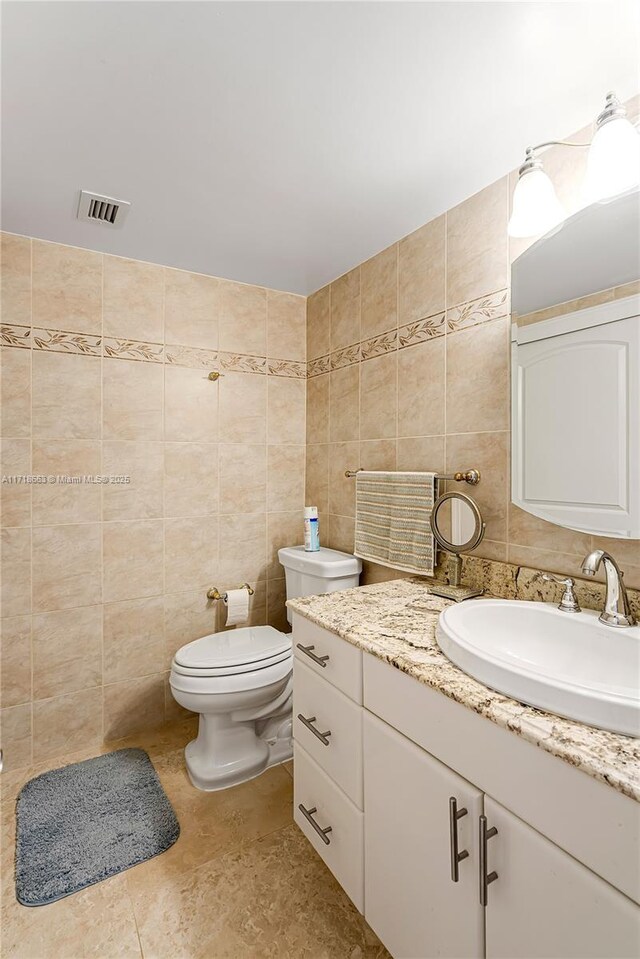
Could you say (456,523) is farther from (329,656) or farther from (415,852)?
(415,852)

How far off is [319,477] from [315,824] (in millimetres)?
1477

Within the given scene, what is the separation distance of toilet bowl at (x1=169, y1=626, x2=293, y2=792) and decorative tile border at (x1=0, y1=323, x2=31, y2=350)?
4.60 feet

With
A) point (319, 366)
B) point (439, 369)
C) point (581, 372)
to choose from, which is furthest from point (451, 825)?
point (319, 366)

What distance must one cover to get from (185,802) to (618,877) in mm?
1549

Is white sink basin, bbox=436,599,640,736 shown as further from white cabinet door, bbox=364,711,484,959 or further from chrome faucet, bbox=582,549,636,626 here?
white cabinet door, bbox=364,711,484,959

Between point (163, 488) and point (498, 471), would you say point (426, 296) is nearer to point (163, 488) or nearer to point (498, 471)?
point (498, 471)

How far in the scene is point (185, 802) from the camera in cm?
169

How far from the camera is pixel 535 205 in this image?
1.22 metres

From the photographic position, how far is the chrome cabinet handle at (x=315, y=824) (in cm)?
125

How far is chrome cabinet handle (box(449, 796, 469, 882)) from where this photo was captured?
0.83 meters

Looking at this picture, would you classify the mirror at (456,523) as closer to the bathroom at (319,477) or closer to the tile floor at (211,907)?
the bathroom at (319,477)

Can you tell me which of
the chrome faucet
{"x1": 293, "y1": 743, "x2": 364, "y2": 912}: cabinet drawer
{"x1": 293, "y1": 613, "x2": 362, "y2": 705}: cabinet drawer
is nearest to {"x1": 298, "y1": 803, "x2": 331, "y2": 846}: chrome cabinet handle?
{"x1": 293, "y1": 743, "x2": 364, "y2": 912}: cabinet drawer

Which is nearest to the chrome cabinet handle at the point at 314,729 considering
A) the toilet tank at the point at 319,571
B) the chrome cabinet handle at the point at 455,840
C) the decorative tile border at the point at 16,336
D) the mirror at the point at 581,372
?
the chrome cabinet handle at the point at 455,840

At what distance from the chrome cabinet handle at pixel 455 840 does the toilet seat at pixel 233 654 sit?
1085 mm
